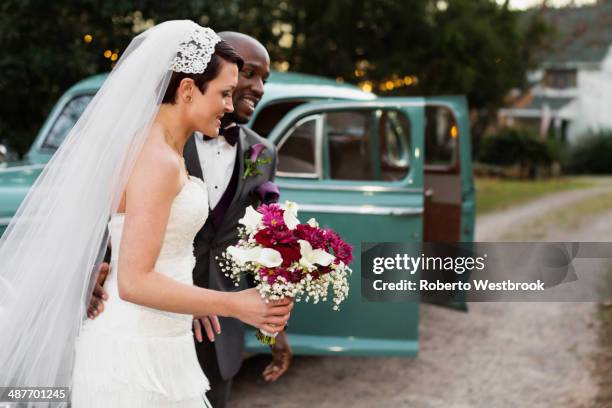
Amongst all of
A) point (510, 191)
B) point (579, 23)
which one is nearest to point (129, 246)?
point (510, 191)

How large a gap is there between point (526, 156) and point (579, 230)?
15.1 metres

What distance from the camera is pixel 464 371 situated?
584 centimetres

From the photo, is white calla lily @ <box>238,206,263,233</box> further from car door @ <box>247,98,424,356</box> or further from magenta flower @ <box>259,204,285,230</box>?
car door @ <box>247,98,424,356</box>

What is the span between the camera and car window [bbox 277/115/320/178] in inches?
209

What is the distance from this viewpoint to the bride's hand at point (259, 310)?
210 centimetres

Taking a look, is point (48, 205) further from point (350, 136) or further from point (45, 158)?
point (350, 136)

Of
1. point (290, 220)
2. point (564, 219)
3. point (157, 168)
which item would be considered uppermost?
Result: point (157, 168)

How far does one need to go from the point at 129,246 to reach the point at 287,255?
43cm

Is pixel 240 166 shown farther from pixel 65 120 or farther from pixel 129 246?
pixel 65 120

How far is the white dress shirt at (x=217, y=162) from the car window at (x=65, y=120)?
292cm

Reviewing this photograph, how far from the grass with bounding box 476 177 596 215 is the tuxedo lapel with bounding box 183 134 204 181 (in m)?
13.0

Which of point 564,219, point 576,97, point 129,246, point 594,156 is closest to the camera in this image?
point 129,246

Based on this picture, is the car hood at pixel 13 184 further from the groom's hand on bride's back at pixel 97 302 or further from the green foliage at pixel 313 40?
the green foliage at pixel 313 40

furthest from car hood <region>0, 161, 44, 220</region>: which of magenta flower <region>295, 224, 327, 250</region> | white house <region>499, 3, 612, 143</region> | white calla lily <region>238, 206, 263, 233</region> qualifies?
white house <region>499, 3, 612, 143</region>
